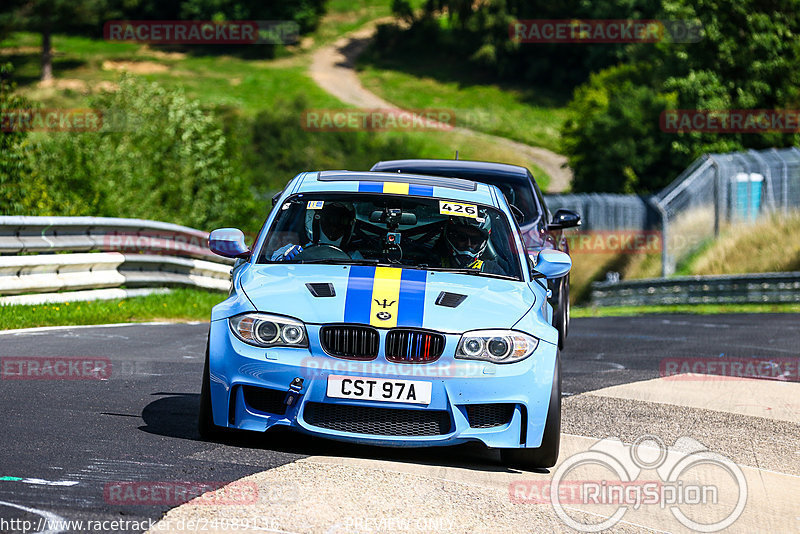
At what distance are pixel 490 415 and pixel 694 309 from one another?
19.7 m

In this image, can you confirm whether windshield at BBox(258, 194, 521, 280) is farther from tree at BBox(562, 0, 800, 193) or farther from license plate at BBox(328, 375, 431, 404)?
tree at BBox(562, 0, 800, 193)

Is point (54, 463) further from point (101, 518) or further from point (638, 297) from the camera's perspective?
point (638, 297)

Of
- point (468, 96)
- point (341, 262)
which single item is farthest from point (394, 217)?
point (468, 96)

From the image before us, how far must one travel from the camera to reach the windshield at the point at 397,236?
7.54 meters

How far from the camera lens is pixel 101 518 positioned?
4.89 metres

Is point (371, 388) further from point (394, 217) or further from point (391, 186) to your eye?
point (391, 186)

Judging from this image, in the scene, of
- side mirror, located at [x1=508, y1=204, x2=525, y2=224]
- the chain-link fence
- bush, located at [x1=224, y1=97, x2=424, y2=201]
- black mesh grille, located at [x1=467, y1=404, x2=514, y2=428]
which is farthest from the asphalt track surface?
bush, located at [x1=224, y1=97, x2=424, y2=201]

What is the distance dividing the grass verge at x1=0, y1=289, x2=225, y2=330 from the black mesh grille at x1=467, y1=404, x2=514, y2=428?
706cm

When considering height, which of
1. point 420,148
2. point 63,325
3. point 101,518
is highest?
point 101,518

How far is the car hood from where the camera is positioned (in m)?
6.44

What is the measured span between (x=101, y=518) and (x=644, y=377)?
6.88m

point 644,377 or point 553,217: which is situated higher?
point 553,217

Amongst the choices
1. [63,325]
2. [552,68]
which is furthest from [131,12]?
[63,325]

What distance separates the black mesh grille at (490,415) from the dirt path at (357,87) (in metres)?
65.8
